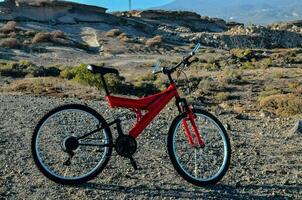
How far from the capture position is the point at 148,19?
9156 cm

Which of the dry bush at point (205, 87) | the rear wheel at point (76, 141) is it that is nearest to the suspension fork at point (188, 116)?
the rear wheel at point (76, 141)

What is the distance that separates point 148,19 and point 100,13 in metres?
10.2

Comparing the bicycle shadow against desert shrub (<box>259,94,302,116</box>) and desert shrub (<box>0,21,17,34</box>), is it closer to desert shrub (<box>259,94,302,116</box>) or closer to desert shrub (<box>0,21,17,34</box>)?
desert shrub (<box>259,94,302,116</box>)

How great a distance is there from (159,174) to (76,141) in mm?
1271

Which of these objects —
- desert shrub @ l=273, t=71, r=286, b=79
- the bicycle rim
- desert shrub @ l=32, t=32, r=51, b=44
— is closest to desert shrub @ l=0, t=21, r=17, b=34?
desert shrub @ l=32, t=32, r=51, b=44

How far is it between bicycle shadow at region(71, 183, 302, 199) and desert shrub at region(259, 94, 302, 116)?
10.5 m

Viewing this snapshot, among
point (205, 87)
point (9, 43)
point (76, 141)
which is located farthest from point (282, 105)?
point (9, 43)

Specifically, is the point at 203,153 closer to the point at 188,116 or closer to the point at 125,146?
the point at 188,116

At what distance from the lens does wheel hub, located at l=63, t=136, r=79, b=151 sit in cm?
694

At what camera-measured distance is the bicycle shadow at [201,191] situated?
6.74m

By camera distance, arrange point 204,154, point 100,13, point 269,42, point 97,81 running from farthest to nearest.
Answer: point 100,13
point 269,42
point 97,81
point 204,154

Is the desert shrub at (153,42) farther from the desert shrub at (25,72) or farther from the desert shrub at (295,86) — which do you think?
the desert shrub at (295,86)

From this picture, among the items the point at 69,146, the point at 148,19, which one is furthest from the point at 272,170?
the point at 148,19

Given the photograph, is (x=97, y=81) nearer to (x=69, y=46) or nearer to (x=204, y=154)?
(x=204, y=154)
